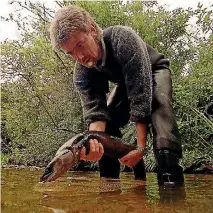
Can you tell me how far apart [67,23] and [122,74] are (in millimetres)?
583

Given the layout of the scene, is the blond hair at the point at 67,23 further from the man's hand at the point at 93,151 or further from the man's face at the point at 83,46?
the man's hand at the point at 93,151

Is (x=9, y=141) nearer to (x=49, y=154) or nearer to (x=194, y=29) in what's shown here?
(x=49, y=154)

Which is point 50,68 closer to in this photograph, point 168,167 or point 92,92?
point 92,92

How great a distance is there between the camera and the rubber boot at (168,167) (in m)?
2.21

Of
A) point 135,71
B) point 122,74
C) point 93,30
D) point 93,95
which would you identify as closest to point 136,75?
point 135,71

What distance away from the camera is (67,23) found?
2227 mm

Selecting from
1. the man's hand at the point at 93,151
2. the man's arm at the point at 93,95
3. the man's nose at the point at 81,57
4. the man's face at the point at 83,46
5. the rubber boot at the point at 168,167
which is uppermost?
the man's face at the point at 83,46

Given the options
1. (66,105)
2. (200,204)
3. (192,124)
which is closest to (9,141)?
(66,105)

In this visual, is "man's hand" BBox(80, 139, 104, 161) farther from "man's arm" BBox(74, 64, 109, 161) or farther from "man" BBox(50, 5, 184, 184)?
"man's arm" BBox(74, 64, 109, 161)

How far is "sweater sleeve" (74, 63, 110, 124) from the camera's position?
2699mm

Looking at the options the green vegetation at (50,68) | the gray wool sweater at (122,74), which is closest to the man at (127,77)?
the gray wool sweater at (122,74)

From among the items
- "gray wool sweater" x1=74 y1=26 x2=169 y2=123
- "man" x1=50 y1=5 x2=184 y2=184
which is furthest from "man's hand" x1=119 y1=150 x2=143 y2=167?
"gray wool sweater" x1=74 y1=26 x2=169 y2=123

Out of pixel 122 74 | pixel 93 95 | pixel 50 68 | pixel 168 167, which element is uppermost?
pixel 50 68

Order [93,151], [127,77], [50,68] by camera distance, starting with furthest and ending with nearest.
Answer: [50,68] → [127,77] → [93,151]
